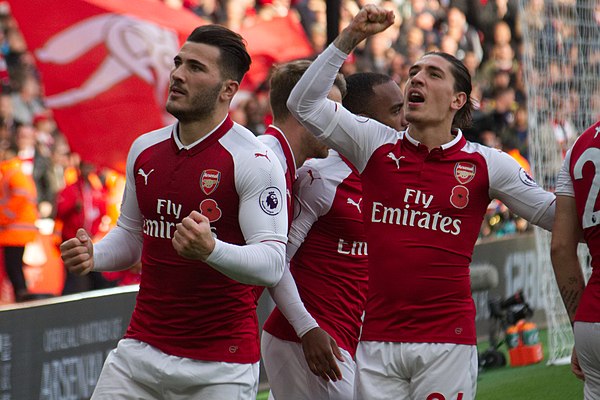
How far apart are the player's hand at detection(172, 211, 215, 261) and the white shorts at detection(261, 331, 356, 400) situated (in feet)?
5.94

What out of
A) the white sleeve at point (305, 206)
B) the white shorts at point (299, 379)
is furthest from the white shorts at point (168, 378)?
the white sleeve at point (305, 206)

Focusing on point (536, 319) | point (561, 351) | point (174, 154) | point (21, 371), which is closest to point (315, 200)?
point (174, 154)

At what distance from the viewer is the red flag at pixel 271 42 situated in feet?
40.4

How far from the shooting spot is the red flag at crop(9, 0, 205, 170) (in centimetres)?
1047

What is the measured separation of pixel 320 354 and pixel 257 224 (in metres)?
1.09

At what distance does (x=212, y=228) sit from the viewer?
15.5 feet

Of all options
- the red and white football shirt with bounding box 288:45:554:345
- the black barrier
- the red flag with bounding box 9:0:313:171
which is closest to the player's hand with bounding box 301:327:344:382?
the red and white football shirt with bounding box 288:45:554:345

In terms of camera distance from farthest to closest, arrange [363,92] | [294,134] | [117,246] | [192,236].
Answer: [363,92], [294,134], [117,246], [192,236]

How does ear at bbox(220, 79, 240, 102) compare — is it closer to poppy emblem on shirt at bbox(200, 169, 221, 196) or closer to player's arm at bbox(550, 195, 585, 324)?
poppy emblem on shirt at bbox(200, 169, 221, 196)

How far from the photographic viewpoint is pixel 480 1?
20.2 m

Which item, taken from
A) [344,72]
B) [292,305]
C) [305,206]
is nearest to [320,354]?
[292,305]

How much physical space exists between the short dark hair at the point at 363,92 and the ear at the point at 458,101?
73 cm

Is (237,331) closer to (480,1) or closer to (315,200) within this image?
(315,200)

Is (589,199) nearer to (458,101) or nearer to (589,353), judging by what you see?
(589,353)
